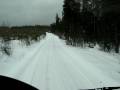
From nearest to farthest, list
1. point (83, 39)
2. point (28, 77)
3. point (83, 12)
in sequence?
point (28, 77) < point (83, 39) < point (83, 12)

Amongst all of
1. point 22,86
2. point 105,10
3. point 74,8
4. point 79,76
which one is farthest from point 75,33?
point 22,86

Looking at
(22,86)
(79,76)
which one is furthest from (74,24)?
(22,86)

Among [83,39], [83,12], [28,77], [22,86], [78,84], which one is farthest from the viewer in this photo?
[83,12]

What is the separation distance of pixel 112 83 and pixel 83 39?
31.7 meters

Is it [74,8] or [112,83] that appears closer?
[112,83]

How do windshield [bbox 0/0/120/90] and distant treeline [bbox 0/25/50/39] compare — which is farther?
distant treeline [bbox 0/25/50/39]

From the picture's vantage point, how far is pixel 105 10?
66.7 ft

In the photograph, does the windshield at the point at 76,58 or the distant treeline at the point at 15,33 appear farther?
the distant treeline at the point at 15,33

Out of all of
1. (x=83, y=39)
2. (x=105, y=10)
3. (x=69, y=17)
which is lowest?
(x=83, y=39)

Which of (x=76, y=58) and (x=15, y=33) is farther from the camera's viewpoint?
(x=15, y=33)

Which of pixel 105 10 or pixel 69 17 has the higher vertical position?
pixel 105 10

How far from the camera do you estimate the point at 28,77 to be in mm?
10422

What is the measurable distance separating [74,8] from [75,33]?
4.43 meters

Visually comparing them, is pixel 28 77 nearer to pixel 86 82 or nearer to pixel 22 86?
pixel 86 82
